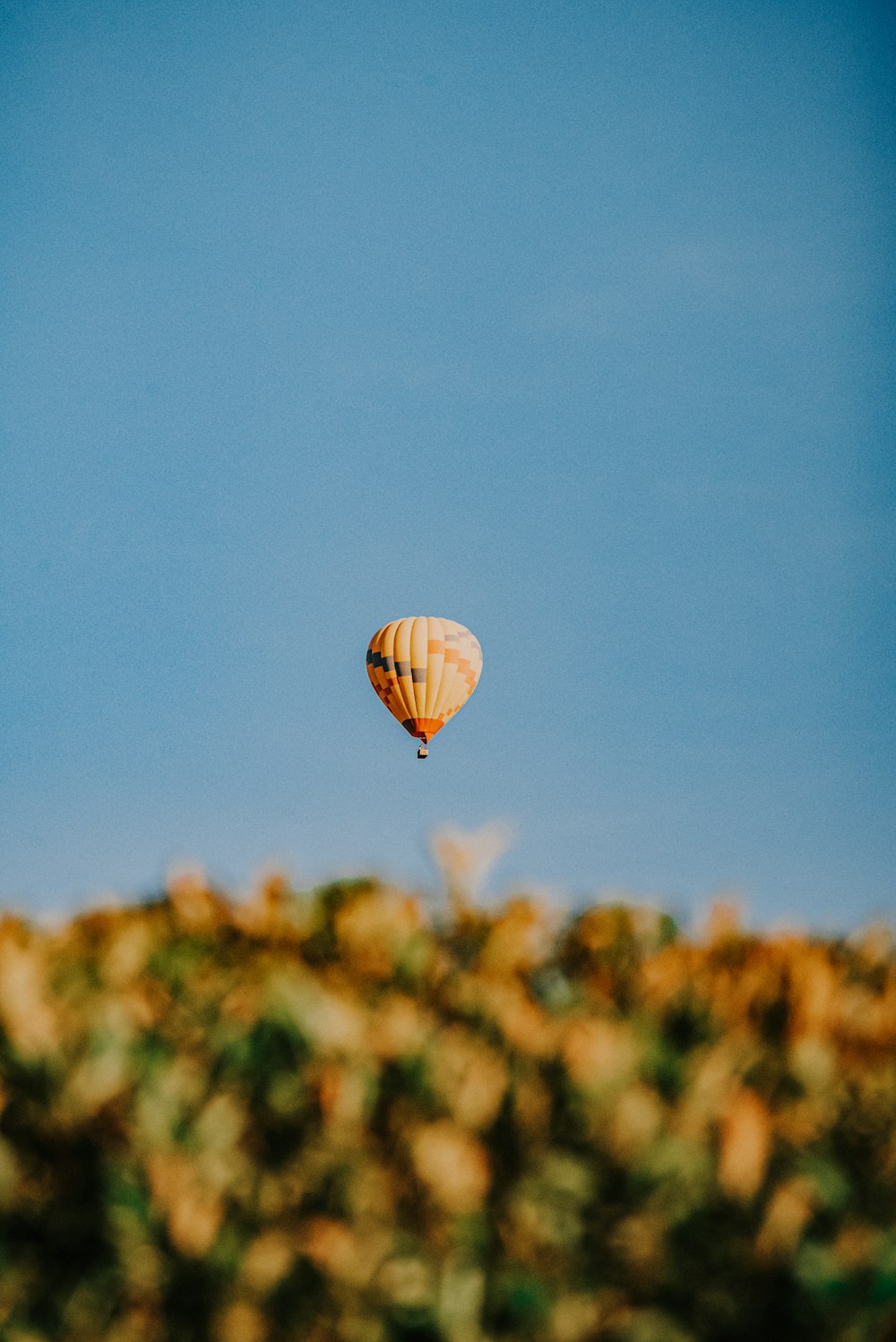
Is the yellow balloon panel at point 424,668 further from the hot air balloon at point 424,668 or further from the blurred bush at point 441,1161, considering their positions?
the blurred bush at point 441,1161

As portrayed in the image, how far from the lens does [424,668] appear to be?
3103 centimetres

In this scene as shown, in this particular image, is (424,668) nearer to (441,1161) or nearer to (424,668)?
(424,668)

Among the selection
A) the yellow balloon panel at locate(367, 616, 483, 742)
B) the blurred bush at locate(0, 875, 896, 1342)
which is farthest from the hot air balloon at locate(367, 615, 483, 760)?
the blurred bush at locate(0, 875, 896, 1342)

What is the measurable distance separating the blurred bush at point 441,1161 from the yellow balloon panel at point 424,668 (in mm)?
27362

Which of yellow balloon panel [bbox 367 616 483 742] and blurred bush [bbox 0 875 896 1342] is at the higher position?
yellow balloon panel [bbox 367 616 483 742]

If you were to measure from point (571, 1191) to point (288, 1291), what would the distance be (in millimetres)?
904

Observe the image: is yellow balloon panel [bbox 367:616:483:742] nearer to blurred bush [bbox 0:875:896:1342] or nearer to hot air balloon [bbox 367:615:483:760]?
hot air balloon [bbox 367:615:483:760]

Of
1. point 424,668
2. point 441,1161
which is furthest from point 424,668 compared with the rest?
point 441,1161

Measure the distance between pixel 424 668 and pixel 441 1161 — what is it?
28.0 m

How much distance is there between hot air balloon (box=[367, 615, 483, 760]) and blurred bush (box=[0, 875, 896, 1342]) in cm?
2737

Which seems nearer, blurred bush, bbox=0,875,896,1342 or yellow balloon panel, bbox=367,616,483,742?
blurred bush, bbox=0,875,896,1342

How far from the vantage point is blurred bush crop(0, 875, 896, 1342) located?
313cm

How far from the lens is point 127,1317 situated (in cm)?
325

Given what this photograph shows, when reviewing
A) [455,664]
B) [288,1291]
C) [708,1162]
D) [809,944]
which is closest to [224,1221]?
[288,1291]
